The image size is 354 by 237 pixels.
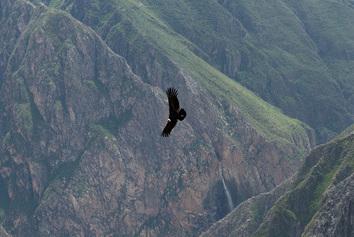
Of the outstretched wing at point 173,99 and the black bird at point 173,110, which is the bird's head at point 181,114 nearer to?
the black bird at point 173,110

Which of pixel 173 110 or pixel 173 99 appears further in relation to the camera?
pixel 173 110

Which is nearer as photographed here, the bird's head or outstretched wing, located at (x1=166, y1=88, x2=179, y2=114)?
outstretched wing, located at (x1=166, y1=88, x2=179, y2=114)

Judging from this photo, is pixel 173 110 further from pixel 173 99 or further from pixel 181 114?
pixel 173 99

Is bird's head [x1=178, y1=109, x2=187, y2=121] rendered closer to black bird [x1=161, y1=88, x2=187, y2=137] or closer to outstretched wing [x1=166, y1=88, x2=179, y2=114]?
black bird [x1=161, y1=88, x2=187, y2=137]

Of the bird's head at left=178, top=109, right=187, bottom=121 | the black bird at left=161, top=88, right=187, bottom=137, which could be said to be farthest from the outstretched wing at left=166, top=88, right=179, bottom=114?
the bird's head at left=178, top=109, right=187, bottom=121

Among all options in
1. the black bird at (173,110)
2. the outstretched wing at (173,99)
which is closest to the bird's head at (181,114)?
the black bird at (173,110)

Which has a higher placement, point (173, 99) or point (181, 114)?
point (173, 99)

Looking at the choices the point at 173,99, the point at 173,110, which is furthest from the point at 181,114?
the point at 173,99

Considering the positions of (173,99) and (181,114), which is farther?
(181,114)

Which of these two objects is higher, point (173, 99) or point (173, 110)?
point (173, 99)

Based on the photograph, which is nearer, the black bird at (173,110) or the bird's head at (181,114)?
the black bird at (173,110)
